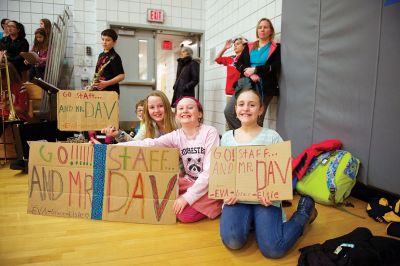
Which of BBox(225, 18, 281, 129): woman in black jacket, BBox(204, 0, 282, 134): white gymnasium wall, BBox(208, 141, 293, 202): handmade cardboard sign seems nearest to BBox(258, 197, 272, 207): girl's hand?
BBox(208, 141, 293, 202): handmade cardboard sign

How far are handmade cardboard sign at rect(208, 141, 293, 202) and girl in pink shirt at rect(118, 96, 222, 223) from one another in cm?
21

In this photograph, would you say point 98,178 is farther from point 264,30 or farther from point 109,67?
point 264,30

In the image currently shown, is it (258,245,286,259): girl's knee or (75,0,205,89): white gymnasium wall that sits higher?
(75,0,205,89): white gymnasium wall

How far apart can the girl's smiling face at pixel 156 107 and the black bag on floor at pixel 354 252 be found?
1.17m

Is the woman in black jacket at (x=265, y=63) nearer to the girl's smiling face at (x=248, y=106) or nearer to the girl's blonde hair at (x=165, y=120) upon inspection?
the girl's blonde hair at (x=165, y=120)

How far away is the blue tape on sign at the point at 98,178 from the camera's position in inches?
59.8

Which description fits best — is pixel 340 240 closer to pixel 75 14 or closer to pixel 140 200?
pixel 140 200

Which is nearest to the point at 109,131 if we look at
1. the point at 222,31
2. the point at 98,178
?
the point at 98,178

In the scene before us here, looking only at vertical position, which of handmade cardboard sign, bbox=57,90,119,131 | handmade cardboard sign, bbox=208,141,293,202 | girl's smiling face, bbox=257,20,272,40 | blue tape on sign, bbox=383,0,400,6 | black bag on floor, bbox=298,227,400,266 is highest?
girl's smiling face, bbox=257,20,272,40

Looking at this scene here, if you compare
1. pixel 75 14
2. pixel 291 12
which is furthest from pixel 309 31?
pixel 75 14

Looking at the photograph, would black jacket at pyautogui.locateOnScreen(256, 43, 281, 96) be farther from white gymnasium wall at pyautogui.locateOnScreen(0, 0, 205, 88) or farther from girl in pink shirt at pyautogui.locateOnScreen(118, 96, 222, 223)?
white gymnasium wall at pyautogui.locateOnScreen(0, 0, 205, 88)

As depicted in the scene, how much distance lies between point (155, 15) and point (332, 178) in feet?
12.4

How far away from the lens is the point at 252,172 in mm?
1324

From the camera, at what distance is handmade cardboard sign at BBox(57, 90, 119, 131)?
1.70 metres
